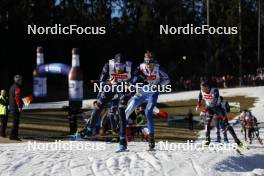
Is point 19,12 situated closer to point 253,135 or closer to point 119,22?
point 119,22

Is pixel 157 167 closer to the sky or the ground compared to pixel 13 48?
closer to the ground

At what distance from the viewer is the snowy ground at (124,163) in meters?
10.0

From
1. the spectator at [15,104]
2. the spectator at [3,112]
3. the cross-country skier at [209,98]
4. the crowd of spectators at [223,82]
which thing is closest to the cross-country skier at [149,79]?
the cross-country skier at [209,98]

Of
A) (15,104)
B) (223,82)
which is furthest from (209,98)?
(223,82)

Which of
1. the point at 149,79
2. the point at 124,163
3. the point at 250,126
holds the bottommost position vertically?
the point at 250,126

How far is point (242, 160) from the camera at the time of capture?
12359 millimetres

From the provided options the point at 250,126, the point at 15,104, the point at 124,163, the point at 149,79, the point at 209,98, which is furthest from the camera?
the point at 250,126

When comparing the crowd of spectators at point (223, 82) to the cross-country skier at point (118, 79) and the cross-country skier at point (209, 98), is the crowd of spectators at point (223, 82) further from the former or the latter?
the cross-country skier at point (118, 79)

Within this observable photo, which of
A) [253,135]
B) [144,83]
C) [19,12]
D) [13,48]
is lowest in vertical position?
[253,135]

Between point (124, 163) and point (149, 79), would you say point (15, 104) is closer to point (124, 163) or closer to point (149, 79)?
point (149, 79)

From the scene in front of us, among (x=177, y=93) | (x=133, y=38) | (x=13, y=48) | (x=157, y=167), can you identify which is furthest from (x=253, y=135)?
(x=133, y=38)

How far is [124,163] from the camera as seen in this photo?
10.7 meters

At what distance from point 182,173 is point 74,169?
2084mm

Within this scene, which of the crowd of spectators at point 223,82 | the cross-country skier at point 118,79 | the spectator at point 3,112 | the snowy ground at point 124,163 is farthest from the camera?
the crowd of spectators at point 223,82
